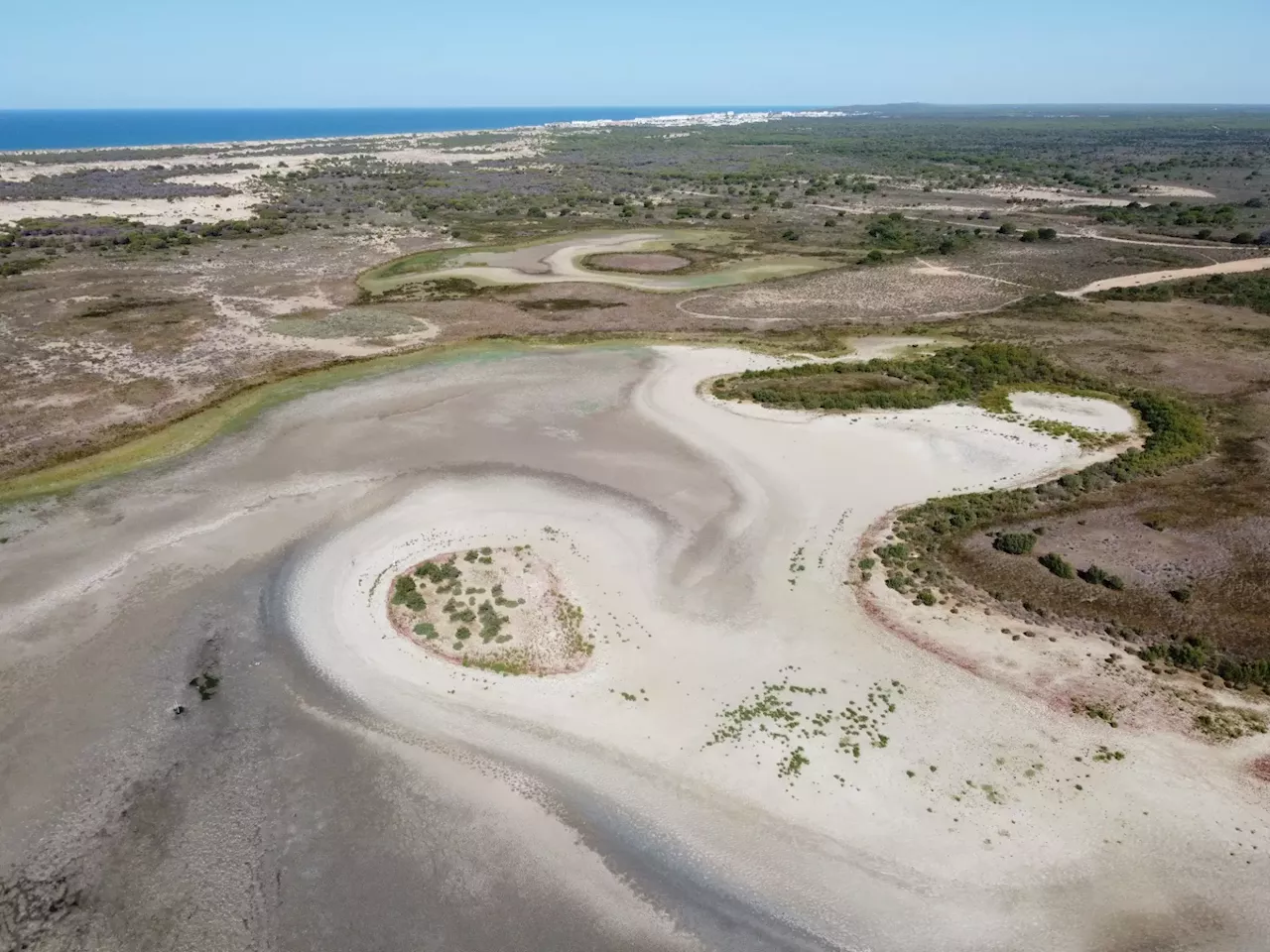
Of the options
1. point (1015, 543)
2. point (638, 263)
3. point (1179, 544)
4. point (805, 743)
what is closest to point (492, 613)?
point (805, 743)

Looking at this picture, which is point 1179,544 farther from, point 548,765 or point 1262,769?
point 548,765

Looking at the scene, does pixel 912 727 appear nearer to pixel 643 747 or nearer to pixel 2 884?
pixel 643 747

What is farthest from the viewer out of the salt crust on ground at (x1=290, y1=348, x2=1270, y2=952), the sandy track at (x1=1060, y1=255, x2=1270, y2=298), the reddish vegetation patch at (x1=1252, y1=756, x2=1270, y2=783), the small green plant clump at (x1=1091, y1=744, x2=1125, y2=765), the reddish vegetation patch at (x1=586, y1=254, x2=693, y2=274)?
the reddish vegetation patch at (x1=586, y1=254, x2=693, y2=274)

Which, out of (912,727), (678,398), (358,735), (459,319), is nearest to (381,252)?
(459,319)

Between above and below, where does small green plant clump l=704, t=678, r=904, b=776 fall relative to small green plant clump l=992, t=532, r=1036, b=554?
below

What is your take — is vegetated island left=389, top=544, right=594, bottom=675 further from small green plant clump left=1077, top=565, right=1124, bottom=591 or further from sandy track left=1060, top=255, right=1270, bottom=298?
sandy track left=1060, top=255, right=1270, bottom=298

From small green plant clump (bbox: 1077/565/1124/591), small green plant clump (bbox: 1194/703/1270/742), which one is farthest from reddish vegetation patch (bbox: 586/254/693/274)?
small green plant clump (bbox: 1194/703/1270/742)
